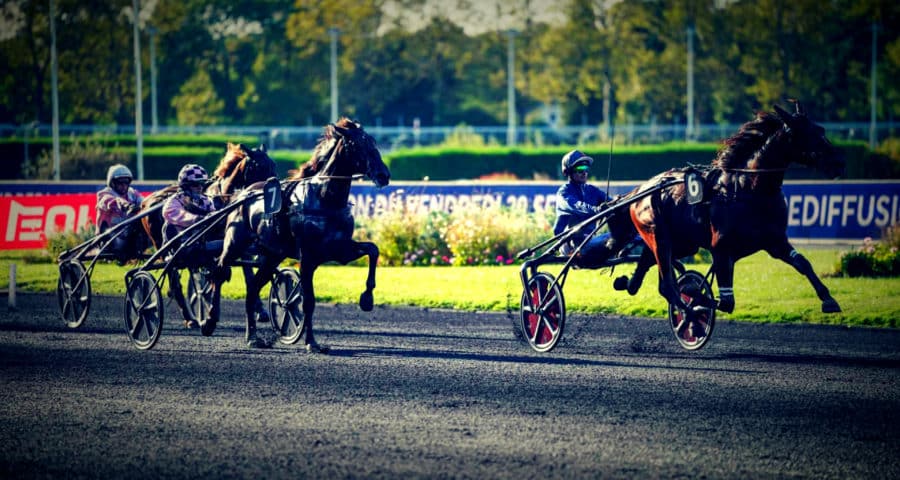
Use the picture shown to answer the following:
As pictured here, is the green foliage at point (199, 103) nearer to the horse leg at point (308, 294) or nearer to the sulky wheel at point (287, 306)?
the sulky wheel at point (287, 306)

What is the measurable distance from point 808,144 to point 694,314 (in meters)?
1.60

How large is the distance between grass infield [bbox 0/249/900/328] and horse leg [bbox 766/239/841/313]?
106 inches

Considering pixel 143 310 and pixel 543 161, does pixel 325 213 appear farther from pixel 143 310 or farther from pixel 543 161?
pixel 543 161

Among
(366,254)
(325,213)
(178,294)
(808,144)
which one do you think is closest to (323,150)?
(325,213)

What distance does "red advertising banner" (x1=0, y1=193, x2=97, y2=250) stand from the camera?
18875 mm

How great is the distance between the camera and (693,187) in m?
9.21

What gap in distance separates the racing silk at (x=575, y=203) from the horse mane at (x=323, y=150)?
183 centimetres

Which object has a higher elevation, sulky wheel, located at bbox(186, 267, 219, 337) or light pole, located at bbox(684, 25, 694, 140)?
light pole, located at bbox(684, 25, 694, 140)

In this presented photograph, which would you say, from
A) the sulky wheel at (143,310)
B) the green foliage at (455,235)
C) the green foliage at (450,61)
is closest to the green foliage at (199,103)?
the green foliage at (450,61)

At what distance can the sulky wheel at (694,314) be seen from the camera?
9.40 meters

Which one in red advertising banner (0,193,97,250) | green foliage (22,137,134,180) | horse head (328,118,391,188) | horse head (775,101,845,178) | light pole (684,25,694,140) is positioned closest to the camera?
horse head (775,101,845,178)

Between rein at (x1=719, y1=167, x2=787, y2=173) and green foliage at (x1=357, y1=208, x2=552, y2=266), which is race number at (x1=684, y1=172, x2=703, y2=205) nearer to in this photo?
rein at (x1=719, y1=167, x2=787, y2=173)

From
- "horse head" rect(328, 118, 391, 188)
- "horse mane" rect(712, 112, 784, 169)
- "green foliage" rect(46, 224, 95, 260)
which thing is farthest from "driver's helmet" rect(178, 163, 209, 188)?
"green foliage" rect(46, 224, 95, 260)

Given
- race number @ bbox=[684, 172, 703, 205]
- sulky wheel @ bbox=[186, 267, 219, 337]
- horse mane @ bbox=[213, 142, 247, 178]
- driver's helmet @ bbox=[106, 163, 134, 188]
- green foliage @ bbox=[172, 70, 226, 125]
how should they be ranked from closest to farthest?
race number @ bbox=[684, 172, 703, 205], sulky wheel @ bbox=[186, 267, 219, 337], horse mane @ bbox=[213, 142, 247, 178], driver's helmet @ bbox=[106, 163, 134, 188], green foliage @ bbox=[172, 70, 226, 125]
